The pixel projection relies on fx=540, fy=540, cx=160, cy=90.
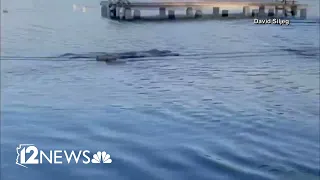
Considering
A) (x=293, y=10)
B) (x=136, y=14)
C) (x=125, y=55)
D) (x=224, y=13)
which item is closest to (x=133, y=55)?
(x=125, y=55)

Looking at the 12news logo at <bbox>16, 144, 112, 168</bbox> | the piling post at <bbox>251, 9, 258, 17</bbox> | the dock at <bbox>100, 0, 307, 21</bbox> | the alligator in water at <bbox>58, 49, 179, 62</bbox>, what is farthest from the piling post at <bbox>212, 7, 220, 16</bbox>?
the 12news logo at <bbox>16, 144, 112, 168</bbox>

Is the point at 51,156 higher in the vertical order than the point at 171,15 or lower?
lower

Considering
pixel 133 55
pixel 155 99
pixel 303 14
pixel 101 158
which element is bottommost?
pixel 101 158

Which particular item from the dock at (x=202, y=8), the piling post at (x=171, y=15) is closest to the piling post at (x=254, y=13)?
the dock at (x=202, y=8)

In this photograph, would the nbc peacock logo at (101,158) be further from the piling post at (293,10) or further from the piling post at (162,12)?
the piling post at (293,10)

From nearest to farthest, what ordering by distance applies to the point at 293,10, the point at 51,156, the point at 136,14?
the point at 51,156 → the point at 136,14 → the point at 293,10

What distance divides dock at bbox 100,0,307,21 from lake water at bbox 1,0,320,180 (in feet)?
0.10

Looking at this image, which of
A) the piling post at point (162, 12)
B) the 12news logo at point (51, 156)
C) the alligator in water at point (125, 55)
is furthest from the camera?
the piling post at point (162, 12)

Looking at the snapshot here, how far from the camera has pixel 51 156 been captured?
1.61 metres

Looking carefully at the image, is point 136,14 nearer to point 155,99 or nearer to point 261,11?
point 155,99

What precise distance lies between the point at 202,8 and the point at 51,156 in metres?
0.74

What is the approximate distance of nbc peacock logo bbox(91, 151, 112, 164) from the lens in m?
1.64

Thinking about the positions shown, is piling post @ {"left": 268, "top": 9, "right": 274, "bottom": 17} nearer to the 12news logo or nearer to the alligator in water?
the alligator in water

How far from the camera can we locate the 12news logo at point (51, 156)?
1599mm
